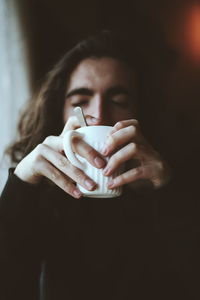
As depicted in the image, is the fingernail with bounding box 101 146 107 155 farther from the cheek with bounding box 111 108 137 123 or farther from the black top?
the cheek with bounding box 111 108 137 123

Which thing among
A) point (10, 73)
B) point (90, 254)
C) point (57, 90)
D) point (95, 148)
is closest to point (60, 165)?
point (95, 148)

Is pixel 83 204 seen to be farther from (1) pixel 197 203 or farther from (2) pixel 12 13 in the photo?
(2) pixel 12 13

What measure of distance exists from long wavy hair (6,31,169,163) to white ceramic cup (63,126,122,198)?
599 mm

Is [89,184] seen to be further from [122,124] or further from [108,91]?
[108,91]

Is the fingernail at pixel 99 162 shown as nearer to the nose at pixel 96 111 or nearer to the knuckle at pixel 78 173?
the knuckle at pixel 78 173

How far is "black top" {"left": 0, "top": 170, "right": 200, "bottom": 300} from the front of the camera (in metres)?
0.80

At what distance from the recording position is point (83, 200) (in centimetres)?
110

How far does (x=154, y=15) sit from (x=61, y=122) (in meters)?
1.16

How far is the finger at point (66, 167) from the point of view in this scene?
608mm

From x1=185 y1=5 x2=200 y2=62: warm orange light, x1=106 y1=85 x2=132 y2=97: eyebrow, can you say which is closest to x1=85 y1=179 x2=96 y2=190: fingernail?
x1=106 y1=85 x2=132 y2=97: eyebrow

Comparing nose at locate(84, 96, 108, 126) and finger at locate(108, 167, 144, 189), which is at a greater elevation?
nose at locate(84, 96, 108, 126)

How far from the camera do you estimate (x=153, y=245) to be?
0.91m

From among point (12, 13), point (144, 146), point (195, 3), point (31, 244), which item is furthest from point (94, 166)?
point (195, 3)

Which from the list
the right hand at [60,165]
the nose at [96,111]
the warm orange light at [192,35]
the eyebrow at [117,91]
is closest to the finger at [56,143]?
the right hand at [60,165]
